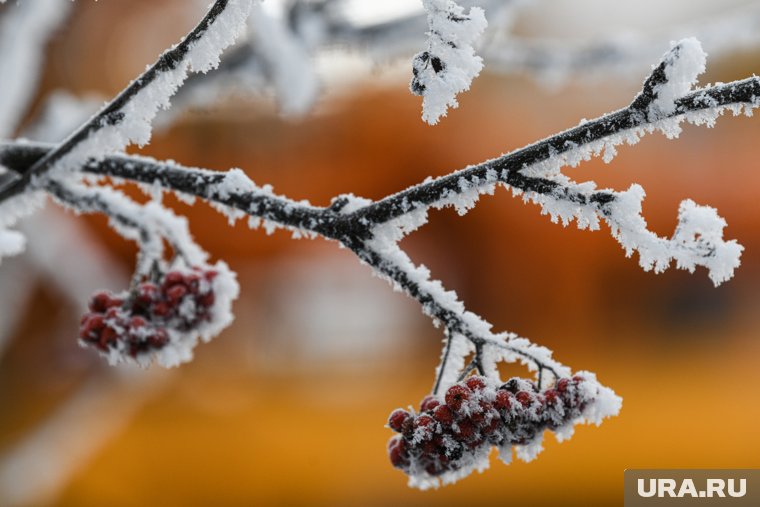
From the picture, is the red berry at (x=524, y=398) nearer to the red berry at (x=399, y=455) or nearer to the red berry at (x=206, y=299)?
the red berry at (x=399, y=455)

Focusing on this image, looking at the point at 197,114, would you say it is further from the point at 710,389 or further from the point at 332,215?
the point at 710,389

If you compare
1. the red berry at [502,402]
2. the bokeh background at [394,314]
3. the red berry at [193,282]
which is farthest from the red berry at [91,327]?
the bokeh background at [394,314]

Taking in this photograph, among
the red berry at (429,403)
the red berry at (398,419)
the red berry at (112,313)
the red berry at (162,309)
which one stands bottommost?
A: the red berry at (398,419)

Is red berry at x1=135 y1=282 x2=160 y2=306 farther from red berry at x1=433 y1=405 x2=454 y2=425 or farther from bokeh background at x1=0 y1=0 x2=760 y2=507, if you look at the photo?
bokeh background at x1=0 y1=0 x2=760 y2=507

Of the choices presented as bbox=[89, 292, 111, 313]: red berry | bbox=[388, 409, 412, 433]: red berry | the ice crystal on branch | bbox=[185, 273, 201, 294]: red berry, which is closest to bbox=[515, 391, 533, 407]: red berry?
bbox=[388, 409, 412, 433]: red berry

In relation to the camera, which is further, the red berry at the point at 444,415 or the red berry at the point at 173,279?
the red berry at the point at 173,279

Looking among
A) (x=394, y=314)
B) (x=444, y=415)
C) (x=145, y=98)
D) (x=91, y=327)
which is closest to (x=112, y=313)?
(x=91, y=327)

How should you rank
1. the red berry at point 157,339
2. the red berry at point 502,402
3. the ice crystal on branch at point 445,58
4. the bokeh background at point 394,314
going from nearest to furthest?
1. the ice crystal on branch at point 445,58
2. the red berry at point 502,402
3. the red berry at point 157,339
4. the bokeh background at point 394,314
